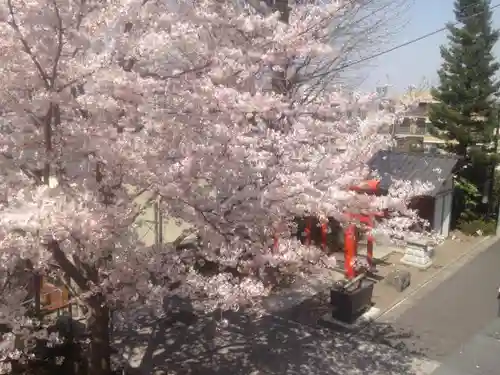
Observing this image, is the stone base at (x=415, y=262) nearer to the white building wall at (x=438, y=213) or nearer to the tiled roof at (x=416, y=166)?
the white building wall at (x=438, y=213)

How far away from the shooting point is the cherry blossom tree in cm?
408

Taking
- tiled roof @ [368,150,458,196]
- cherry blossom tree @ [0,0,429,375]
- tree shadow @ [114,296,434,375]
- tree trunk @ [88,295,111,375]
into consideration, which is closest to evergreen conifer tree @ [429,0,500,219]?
tiled roof @ [368,150,458,196]

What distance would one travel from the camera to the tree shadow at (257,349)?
7781 millimetres

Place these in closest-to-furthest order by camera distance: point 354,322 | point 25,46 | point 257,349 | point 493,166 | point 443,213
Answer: point 25,46 < point 257,349 < point 354,322 < point 443,213 < point 493,166

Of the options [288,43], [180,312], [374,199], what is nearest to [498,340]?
[374,199]

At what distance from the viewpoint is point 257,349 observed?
8.44 m

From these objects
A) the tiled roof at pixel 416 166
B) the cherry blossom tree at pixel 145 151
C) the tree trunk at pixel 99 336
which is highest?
the cherry blossom tree at pixel 145 151

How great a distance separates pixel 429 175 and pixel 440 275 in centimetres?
409

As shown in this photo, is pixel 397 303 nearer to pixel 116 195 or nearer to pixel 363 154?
pixel 363 154

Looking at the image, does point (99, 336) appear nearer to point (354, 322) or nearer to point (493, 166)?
point (354, 322)

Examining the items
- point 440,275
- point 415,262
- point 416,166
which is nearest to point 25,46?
point 440,275

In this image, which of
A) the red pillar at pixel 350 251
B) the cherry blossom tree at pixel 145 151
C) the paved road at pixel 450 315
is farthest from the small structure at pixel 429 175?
the cherry blossom tree at pixel 145 151

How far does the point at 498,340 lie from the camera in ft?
29.1

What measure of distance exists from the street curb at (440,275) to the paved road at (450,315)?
0.53ft
